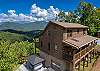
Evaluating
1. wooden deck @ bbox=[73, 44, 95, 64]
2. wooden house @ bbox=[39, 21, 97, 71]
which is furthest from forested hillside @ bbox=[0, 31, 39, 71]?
wooden deck @ bbox=[73, 44, 95, 64]

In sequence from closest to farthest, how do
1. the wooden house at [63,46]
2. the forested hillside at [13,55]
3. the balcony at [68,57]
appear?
the balcony at [68,57], the wooden house at [63,46], the forested hillside at [13,55]

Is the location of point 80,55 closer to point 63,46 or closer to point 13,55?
point 63,46

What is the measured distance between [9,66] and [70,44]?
14.0m

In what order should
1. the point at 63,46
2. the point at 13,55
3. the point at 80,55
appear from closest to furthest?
1. the point at 80,55
2. the point at 63,46
3. the point at 13,55

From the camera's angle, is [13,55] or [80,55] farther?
[13,55]

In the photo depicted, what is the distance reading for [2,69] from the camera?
38.3 m

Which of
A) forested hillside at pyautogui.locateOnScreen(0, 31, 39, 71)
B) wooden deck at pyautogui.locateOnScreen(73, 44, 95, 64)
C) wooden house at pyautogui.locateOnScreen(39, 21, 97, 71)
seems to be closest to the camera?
wooden deck at pyautogui.locateOnScreen(73, 44, 95, 64)

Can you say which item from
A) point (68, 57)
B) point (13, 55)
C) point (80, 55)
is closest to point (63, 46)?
point (68, 57)

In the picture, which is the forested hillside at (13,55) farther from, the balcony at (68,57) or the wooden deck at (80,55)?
the wooden deck at (80,55)

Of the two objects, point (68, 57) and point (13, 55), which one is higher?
point (68, 57)

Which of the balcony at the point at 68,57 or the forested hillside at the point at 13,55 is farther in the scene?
the forested hillside at the point at 13,55

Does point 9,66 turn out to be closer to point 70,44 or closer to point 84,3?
point 70,44

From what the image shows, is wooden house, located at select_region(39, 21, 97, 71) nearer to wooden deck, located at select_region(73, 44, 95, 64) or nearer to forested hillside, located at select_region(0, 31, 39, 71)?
wooden deck, located at select_region(73, 44, 95, 64)

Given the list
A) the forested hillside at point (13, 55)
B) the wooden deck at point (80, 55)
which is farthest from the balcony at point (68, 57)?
the forested hillside at point (13, 55)
